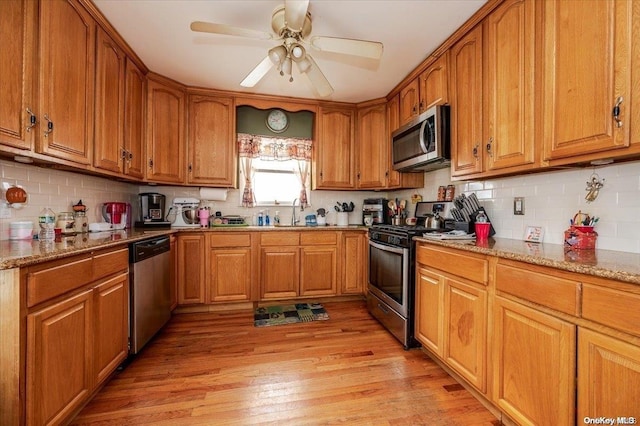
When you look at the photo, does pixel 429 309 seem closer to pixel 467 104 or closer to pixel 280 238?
pixel 467 104

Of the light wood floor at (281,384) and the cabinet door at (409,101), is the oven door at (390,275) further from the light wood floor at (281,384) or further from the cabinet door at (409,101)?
the cabinet door at (409,101)

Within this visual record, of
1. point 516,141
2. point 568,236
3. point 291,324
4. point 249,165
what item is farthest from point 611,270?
point 249,165

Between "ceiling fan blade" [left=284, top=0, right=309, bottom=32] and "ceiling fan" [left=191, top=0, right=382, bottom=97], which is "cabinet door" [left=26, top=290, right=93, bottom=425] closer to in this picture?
"ceiling fan" [left=191, top=0, right=382, bottom=97]

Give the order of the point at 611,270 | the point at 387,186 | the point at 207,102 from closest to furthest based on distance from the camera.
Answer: the point at 611,270, the point at 207,102, the point at 387,186

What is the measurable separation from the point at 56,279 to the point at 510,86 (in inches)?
103

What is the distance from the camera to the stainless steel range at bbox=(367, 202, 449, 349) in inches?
87.0

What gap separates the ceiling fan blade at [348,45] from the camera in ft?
5.64

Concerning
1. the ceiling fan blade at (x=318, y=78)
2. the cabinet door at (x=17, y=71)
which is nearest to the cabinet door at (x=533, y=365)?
the ceiling fan blade at (x=318, y=78)

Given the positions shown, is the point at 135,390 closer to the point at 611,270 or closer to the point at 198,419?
the point at 198,419

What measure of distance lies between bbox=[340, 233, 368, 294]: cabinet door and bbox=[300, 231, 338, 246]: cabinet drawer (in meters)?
0.13

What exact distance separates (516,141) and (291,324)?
2.34m

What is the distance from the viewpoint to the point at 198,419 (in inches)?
57.4

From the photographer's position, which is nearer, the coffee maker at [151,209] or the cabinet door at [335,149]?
the coffee maker at [151,209]

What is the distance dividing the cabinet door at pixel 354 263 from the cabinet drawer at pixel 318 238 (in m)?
0.13
